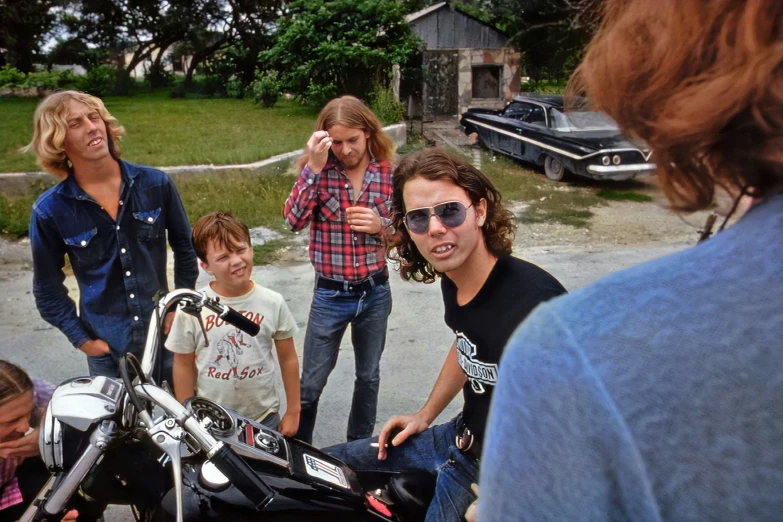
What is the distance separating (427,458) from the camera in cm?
210

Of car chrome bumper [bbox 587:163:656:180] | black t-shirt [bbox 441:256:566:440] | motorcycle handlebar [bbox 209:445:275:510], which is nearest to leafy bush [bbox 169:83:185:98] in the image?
car chrome bumper [bbox 587:163:656:180]

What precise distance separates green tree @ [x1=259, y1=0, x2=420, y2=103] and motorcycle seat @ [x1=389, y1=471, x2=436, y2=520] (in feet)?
43.5

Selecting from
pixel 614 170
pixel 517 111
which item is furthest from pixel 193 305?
pixel 517 111

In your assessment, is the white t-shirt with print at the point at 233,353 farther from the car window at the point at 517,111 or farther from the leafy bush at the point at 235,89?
the leafy bush at the point at 235,89

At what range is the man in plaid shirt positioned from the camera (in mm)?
3160

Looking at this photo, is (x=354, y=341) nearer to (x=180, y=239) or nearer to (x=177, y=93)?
(x=180, y=239)

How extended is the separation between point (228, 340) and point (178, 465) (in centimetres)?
124

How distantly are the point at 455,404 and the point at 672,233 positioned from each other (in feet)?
15.0

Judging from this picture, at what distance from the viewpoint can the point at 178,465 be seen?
149 cm

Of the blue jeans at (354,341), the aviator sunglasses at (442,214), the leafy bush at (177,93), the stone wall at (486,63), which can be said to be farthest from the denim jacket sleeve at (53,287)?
the leafy bush at (177,93)

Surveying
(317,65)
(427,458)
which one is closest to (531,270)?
(427,458)

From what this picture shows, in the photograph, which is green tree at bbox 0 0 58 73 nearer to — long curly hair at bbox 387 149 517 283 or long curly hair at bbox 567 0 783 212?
long curly hair at bbox 387 149 517 283

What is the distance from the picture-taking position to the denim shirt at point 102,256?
110 inches

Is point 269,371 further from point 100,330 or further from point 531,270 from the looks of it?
point 531,270
